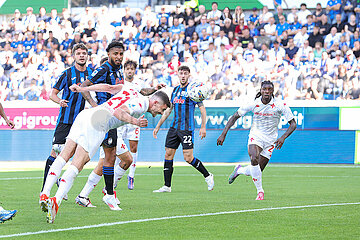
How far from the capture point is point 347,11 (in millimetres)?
24375

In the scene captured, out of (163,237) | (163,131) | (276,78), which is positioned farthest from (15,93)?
(163,237)

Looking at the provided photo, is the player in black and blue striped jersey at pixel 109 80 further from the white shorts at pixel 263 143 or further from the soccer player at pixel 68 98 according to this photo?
the white shorts at pixel 263 143

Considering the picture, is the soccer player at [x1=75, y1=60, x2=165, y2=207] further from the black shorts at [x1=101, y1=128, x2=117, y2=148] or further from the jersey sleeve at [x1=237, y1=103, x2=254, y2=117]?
the jersey sleeve at [x1=237, y1=103, x2=254, y2=117]

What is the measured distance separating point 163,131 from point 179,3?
884cm

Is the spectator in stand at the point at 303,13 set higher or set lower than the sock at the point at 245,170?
higher

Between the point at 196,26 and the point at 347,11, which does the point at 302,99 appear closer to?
the point at 347,11

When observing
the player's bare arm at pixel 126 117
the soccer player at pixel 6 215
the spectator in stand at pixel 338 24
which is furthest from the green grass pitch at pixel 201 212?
the spectator in stand at pixel 338 24

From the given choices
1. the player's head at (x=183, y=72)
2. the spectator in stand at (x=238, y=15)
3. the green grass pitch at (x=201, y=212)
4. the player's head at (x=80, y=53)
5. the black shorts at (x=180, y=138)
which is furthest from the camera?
the spectator in stand at (x=238, y=15)

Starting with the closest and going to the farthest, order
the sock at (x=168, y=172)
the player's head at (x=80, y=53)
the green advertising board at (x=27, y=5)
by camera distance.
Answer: the player's head at (x=80, y=53) → the sock at (x=168, y=172) → the green advertising board at (x=27, y=5)

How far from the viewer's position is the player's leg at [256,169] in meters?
10.4

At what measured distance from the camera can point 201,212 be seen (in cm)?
838

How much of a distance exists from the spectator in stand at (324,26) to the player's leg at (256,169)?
13.8 metres

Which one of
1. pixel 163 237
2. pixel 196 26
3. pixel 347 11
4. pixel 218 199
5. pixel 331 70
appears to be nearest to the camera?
pixel 163 237

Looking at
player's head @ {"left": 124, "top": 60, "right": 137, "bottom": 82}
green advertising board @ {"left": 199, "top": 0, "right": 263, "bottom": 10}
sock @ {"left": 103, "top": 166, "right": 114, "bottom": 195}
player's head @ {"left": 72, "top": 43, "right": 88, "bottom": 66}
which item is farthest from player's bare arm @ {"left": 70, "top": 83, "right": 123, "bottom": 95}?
green advertising board @ {"left": 199, "top": 0, "right": 263, "bottom": 10}
